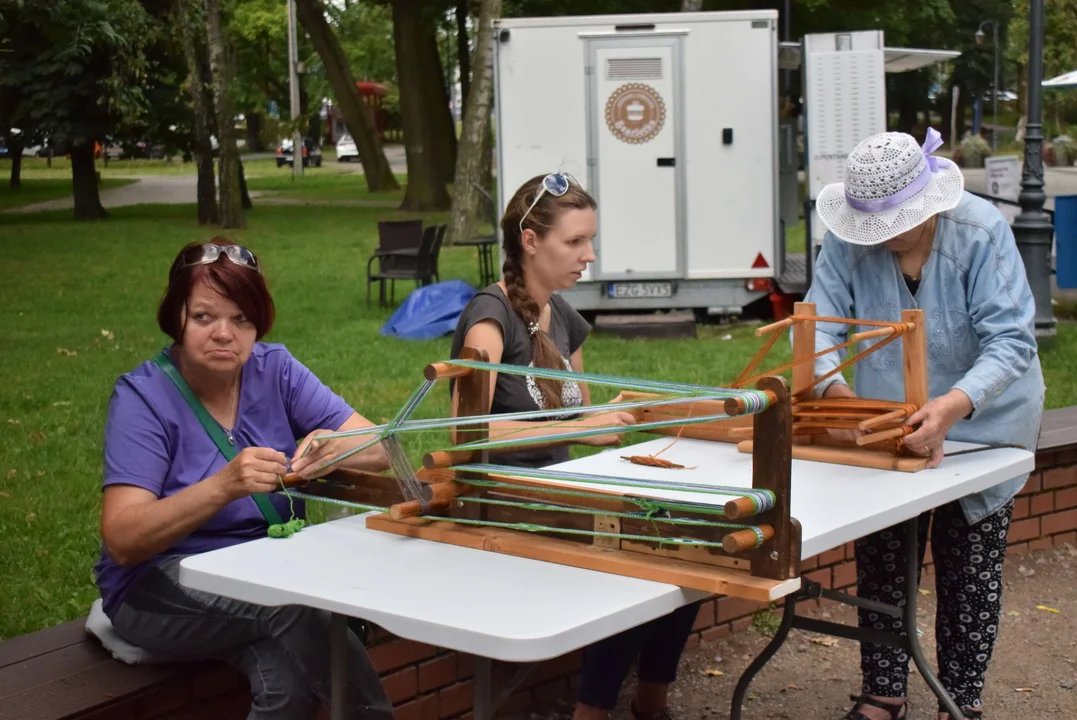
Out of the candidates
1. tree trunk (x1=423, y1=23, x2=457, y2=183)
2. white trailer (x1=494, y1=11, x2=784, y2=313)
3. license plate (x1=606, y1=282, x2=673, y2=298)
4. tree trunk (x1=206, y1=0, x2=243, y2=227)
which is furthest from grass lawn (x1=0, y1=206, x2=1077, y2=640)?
tree trunk (x1=423, y1=23, x2=457, y2=183)

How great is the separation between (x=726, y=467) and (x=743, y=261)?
772cm

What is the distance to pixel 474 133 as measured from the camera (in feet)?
57.7

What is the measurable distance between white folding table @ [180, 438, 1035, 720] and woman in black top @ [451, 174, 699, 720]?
0.97 ft

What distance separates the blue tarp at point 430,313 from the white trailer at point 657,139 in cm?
84

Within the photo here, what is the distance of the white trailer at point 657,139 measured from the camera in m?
10.5

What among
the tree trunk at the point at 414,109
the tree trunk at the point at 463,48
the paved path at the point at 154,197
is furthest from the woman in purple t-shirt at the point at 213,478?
the tree trunk at the point at 463,48

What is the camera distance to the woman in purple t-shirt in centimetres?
253

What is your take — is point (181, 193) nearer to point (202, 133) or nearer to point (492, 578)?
point (202, 133)

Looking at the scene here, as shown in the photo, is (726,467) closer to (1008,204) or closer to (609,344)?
(609,344)

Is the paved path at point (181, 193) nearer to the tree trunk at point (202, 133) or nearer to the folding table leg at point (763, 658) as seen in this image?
the tree trunk at point (202, 133)

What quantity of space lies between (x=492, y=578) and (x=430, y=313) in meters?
8.11

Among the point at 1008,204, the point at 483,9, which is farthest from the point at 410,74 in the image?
the point at 1008,204

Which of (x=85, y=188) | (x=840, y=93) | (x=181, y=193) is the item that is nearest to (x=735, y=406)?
(x=840, y=93)

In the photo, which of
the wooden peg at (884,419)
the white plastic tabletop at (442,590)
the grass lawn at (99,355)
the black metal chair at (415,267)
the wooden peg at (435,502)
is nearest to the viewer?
the white plastic tabletop at (442,590)
